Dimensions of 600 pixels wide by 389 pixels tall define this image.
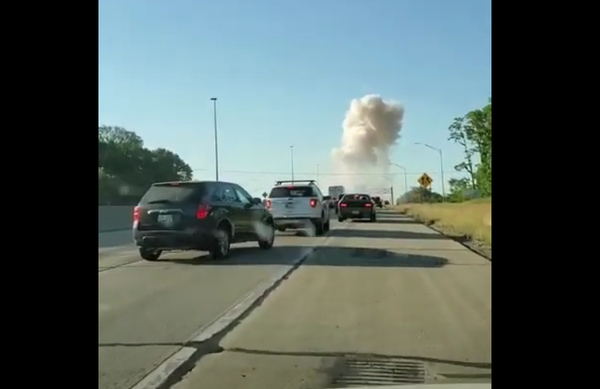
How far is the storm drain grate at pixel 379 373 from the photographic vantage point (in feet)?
20.9

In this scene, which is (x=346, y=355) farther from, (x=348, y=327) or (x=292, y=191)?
(x=292, y=191)

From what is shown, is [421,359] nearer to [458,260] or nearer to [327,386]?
[327,386]

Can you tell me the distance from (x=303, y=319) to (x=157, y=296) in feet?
9.54

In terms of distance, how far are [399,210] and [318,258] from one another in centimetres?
3472

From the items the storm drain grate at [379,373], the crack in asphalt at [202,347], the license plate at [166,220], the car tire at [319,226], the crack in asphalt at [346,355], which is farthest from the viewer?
the car tire at [319,226]

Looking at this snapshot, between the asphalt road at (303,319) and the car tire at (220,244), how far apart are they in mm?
324

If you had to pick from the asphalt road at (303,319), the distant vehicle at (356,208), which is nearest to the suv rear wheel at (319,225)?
the asphalt road at (303,319)

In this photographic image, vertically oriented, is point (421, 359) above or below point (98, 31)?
below

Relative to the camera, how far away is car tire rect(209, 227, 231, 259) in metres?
16.8

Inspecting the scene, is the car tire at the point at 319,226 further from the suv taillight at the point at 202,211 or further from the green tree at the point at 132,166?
the green tree at the point at 132,166
